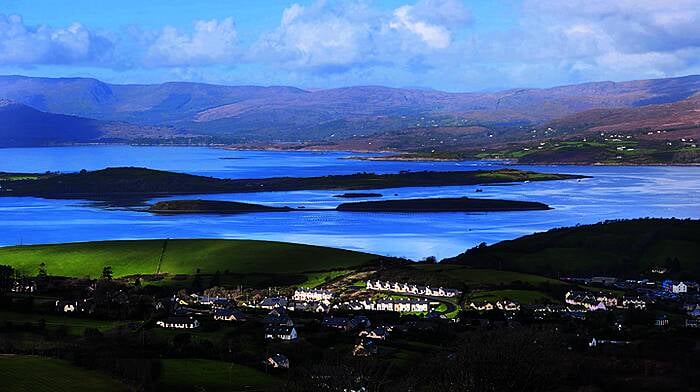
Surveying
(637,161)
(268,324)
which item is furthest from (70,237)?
(637,161)

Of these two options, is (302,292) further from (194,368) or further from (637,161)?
(637,161)

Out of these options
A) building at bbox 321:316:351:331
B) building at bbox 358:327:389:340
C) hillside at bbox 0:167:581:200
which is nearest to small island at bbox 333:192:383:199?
hillside at bbox 0:167:581:200

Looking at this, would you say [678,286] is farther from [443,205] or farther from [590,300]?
[443,205]

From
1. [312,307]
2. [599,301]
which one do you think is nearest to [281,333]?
[312,307]

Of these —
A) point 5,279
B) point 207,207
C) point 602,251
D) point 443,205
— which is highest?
point 443,205

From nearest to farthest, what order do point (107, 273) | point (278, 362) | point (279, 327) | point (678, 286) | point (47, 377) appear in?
point (47, 377) → point (278, 362) → point (279, 327) → point (678, 286) → point (107, 273)

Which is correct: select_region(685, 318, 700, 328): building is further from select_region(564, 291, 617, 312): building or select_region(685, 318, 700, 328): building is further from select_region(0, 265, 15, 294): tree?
select_region(0, 265, 15, 294): tree

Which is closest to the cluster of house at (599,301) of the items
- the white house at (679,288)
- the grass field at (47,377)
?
the white house at (679,288)
